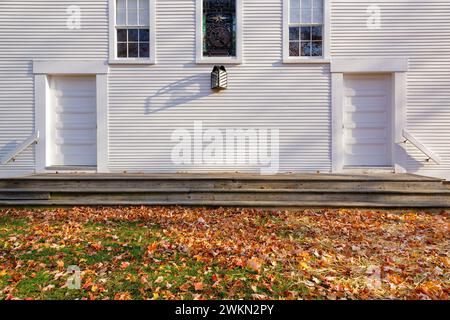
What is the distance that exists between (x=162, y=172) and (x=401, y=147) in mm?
5422

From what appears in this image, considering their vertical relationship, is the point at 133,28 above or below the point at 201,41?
above

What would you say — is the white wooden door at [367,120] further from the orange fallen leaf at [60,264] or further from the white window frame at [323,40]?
the orange fallen leaf at [60,264]

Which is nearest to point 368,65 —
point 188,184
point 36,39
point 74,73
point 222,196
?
point 222,196

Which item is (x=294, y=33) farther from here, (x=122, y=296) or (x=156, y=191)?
(x=122, y=296)

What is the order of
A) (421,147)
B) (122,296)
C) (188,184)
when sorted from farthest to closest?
1. (421,147)
2. (188,184)
3. (122,296)

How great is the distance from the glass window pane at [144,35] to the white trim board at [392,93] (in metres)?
4.27

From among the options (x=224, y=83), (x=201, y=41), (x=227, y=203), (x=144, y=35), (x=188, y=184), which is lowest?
(x=227, y=203)

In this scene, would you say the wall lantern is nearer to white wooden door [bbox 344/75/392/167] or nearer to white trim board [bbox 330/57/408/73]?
white trim board [bbox 330/57/408/73]

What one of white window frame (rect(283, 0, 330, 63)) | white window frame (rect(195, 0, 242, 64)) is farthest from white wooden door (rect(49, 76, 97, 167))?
white window frame (rect(283, 0, 330, 63))

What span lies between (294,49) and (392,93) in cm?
243

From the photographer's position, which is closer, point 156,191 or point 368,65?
point 156,191

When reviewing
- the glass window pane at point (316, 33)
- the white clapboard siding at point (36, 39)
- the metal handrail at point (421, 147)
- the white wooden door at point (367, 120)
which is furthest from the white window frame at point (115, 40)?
the metal handrail at point (421, 147)

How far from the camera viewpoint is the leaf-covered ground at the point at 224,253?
3.30 metres

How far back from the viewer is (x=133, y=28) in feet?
25.6
